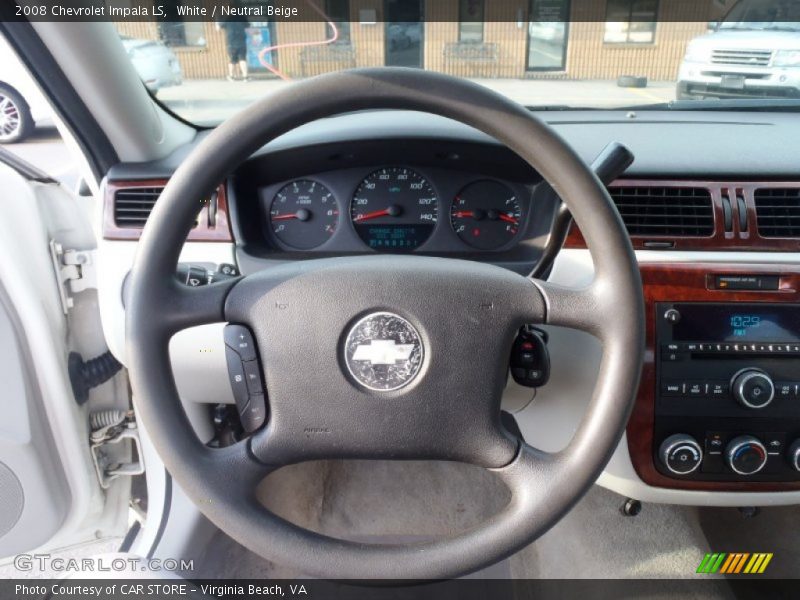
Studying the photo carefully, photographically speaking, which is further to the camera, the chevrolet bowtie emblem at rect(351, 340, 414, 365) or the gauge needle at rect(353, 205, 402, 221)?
the gauge needle at rect(353, 205, 402, 221)

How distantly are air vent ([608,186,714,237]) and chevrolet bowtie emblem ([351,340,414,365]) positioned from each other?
71cm

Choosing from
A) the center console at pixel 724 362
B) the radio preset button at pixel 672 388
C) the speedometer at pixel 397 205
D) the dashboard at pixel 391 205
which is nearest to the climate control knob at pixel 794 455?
the center console at pixel 724 362

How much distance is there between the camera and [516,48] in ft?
5.68

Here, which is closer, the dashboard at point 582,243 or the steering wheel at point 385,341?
the steering wheel at point 385,341

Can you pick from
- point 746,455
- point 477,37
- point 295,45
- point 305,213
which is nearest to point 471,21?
point 477,37

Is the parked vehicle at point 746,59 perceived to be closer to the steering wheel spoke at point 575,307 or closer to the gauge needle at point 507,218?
the gauge needle at point 507,218

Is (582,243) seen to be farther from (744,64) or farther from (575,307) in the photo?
(744,64)

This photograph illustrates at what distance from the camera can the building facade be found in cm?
159

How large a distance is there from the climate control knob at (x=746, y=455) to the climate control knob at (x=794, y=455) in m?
0.06

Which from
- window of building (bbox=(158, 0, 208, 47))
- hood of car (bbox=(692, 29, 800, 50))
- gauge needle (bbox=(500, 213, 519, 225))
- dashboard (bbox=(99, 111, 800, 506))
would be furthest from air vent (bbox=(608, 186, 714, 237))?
window of building (bbox=(158, 0, 208, 47))

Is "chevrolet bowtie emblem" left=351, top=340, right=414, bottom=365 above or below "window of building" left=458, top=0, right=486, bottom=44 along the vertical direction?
below

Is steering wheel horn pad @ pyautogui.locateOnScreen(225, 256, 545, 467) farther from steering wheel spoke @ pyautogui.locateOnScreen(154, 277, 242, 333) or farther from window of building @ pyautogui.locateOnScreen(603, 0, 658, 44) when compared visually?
window of building @ pyautogui.locateOnScreen(603, 0, 658, 44)

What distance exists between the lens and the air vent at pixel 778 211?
148 cm

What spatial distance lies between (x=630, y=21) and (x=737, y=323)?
0.88 meters
